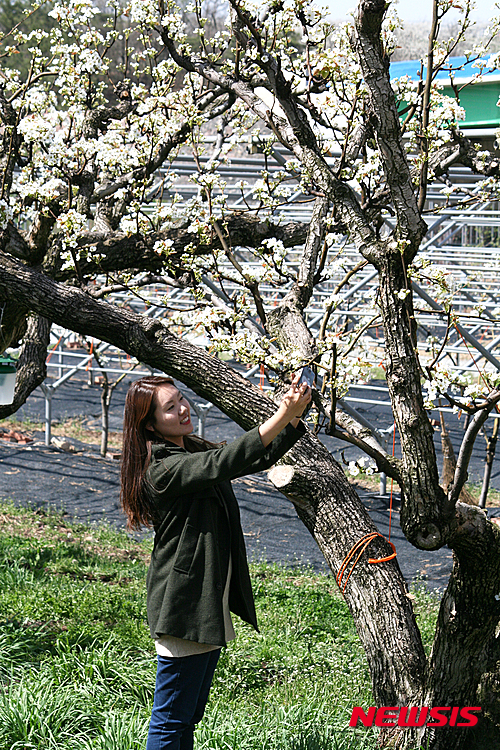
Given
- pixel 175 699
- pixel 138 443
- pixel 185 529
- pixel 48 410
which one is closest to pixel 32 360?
pixel 138 443

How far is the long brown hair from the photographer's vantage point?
249 centimetres

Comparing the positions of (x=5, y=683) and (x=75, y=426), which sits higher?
(x=75, y=426)

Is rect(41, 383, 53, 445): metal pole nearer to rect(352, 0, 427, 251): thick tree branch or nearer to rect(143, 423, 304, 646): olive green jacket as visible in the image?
rect(143, 423, 304, 646): olive green jacket

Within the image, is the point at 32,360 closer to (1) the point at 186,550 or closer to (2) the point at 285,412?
(1) the point at 186,550

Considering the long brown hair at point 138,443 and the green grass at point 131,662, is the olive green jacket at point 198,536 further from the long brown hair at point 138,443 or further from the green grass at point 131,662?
the green grass at point 131,662

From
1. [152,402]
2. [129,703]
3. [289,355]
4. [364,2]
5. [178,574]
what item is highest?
[364,2]

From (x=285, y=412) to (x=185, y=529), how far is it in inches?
20.7

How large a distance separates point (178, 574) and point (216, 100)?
3507 millimetres

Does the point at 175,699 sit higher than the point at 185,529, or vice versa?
the point at 185,529

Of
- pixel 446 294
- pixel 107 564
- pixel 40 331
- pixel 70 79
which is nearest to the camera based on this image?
pixel 446 294

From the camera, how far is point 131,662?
12.7 ft

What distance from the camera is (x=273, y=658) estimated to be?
4191mm

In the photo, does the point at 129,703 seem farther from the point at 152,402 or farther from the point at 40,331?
the point at 40,331

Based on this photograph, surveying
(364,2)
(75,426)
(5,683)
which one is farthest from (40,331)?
(75,426)
